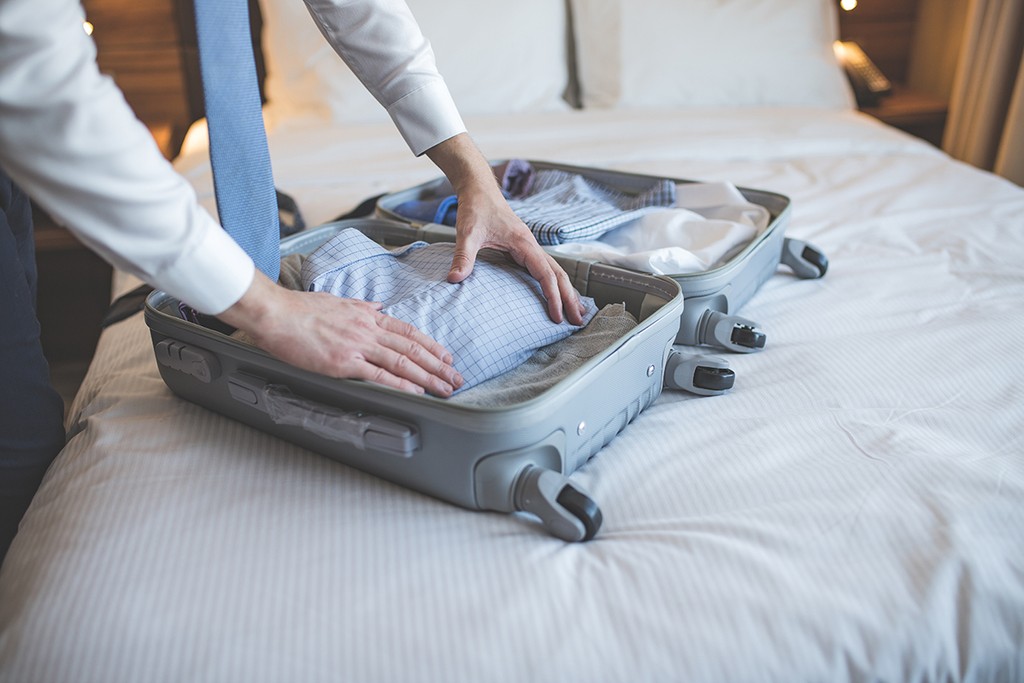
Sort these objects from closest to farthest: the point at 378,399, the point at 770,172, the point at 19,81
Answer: the point at 19,81
the point at 378,399
the point at 770,172

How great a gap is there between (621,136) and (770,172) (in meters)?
0.40

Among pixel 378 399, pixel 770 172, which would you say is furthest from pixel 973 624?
pixel 770 172

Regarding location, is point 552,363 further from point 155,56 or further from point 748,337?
point 155,56

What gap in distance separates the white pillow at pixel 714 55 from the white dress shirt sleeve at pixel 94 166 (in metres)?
1.76

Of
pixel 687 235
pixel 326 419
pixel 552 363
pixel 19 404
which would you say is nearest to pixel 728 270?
pixel 687 235

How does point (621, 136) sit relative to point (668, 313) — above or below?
below

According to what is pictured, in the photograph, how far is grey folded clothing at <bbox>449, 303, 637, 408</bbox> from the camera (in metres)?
0.75

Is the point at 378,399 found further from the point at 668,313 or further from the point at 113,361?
the point at 113,361

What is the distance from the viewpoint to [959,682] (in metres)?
0.59

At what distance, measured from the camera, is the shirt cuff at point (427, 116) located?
99 centimetres

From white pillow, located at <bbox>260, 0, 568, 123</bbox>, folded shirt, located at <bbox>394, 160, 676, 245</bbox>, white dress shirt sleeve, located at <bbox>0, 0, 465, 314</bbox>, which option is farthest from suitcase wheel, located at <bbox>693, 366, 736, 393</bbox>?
white pillow, located at <bbox>260, 0, 568, 123</bbox>

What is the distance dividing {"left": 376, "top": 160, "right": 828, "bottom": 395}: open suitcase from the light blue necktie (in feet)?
0.86

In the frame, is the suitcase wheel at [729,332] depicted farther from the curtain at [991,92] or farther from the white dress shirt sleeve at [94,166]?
the curtain at [991,92]

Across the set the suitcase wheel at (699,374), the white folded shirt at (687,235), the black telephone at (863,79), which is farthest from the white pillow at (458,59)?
the suitcase wheel at (699,374)
